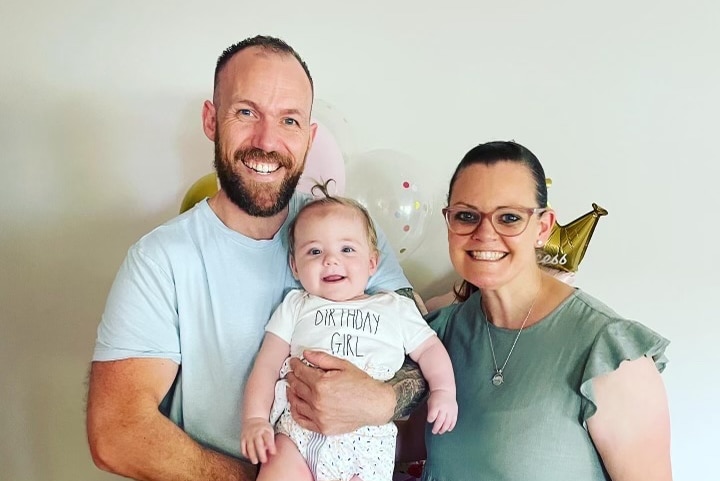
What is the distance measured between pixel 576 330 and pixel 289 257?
79 centimetres

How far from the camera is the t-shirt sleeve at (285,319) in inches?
66.6

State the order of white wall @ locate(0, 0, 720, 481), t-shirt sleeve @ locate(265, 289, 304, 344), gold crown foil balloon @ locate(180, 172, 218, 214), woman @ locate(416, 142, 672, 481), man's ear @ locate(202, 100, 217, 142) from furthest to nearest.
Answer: white wall @ locate(0, 0, 720, 481)
gold crown foil balloon @ locate(180, 172, 218, 214)
man's ear @ locate(202, 100, 217, 142)
t-shirt sleeve @ locate(265, 289, 304, 344)
woman @ locate(416, 142, 672, 481)

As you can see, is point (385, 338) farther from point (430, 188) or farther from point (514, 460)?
point (430, 188)

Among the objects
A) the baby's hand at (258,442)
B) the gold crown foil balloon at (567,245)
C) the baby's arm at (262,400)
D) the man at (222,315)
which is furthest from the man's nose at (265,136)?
the gold crown foil balloon at (567,245)

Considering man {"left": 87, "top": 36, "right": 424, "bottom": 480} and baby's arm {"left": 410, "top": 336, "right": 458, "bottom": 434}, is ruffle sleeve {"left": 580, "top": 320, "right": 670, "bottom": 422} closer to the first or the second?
baby's arm {"left": 410, "top": 336, "right": 458, "bottom": 434}

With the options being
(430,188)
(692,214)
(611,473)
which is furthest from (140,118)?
(692,214)

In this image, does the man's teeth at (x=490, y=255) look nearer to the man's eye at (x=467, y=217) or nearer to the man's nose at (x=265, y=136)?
the man's eye at (x=467, y=217)

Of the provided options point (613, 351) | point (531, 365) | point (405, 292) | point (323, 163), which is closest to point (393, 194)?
point (323, 163)

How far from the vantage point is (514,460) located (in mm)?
1550

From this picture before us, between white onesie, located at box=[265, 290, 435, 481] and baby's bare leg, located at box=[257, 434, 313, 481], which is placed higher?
white onesie, located at box=[265, 290, 435, 481]

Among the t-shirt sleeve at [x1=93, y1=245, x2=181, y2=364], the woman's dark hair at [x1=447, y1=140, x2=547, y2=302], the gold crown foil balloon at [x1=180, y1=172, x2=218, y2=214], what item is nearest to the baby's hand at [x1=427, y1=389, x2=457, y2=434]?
the woman's dark hair at [x1=447, y1=140, x2=547, y2=302]

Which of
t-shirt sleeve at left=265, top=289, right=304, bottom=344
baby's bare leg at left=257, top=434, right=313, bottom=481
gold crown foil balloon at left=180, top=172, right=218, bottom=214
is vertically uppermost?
gold crown foil balloon at left=180, top=172, right=218, bottom=214

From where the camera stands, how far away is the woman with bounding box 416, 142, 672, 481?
1469mm

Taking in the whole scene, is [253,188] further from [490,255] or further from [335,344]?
[490,255]
